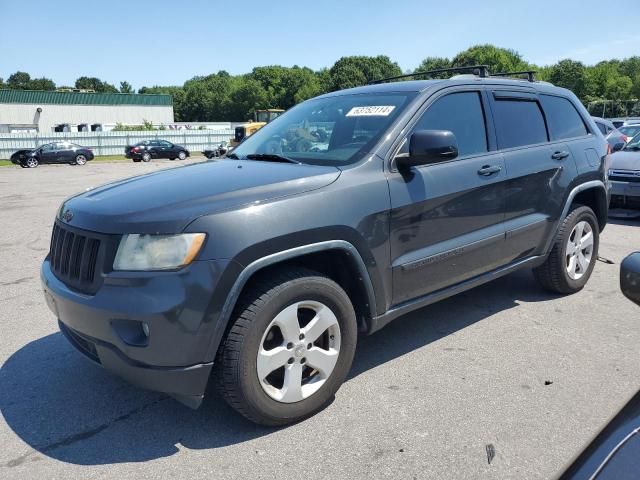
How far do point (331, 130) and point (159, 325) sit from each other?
191 cm

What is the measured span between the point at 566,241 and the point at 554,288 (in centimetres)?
47

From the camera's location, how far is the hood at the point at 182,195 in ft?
8.36

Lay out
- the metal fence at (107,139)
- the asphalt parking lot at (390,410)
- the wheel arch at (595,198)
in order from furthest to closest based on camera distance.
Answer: the metal fence at (107,139) < the wheel arch at (595,198) < the asphalt parking lot at (390,410)

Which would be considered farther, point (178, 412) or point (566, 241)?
point (566, 241)

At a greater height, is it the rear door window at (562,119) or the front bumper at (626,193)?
the rear door window at (562,119)

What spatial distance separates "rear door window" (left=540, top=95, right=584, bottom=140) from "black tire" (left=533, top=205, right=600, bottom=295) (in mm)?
687

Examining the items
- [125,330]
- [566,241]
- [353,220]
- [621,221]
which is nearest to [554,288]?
[566,241]

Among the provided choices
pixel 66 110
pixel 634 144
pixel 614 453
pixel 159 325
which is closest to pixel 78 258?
pixel 159 325

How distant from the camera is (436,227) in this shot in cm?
341

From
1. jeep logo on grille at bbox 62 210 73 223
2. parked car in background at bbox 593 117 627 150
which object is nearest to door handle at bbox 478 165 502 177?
jeep logo on grille at bbox 62 210 73 223

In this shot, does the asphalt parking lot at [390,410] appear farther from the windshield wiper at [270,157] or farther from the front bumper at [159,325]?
the windshield wiper at [270,157]

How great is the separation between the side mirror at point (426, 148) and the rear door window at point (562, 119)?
1.90 meters

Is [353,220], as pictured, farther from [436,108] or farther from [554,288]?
[554,288]

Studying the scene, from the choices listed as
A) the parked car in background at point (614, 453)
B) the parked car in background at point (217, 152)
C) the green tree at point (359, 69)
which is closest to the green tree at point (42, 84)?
the green tree at point (359, 69)
